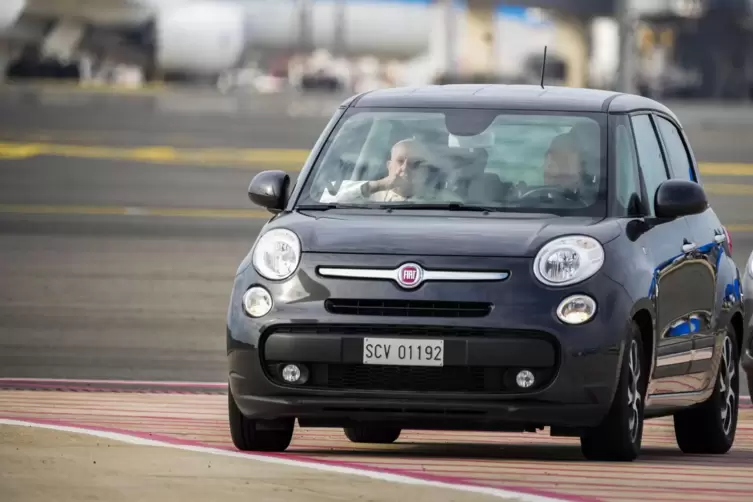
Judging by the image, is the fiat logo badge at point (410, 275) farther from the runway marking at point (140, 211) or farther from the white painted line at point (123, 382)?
the runway marking at point (140, 211)

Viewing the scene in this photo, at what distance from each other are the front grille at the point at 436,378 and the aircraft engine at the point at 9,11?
47840mm

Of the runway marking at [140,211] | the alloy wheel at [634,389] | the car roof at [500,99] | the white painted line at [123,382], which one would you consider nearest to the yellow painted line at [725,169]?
the runway marking at [140,211]

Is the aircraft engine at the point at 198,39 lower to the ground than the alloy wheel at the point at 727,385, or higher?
lower

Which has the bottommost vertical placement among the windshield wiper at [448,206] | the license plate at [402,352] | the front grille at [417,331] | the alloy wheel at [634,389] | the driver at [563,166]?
the alloy wheel at [634,389]

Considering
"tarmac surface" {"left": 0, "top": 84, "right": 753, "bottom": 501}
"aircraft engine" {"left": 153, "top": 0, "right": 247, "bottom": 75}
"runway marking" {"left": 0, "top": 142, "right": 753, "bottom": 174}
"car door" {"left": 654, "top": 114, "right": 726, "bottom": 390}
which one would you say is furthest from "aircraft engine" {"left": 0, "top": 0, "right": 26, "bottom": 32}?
"car door" {"left": 654, "top": 114, "right": 726, "bottom": 390}

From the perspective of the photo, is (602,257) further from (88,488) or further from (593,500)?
(88,488)

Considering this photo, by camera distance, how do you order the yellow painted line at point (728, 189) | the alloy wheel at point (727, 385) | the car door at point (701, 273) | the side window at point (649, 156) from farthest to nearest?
the yellow painted line at point (728, 189)
the alloy wheel at point (727, 385)
the car door at point (701, 273)
the side window at point (649, 156)

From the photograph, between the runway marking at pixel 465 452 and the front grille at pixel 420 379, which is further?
the front grille at pixel 420 379

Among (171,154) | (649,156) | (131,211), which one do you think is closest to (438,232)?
(649,156)

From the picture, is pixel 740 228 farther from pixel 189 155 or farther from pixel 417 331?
pixel 417 331

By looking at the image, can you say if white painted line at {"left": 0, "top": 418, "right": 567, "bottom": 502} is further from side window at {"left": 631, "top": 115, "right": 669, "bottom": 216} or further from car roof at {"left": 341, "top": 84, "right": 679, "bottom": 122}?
side window at {"left": 631, "top": 115, "right": 669, "bottom": 216}

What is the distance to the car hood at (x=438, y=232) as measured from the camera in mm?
7906

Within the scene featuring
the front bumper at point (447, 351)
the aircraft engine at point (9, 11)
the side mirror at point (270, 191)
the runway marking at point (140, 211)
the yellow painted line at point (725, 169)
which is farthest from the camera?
the aircraft engine at point (9, 11)

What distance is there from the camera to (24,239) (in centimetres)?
2436
